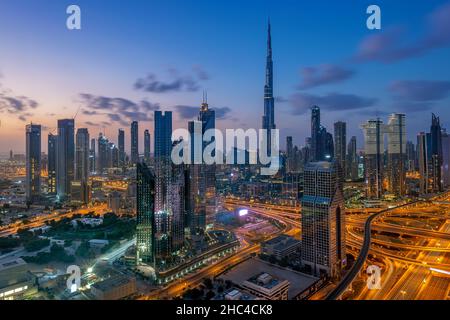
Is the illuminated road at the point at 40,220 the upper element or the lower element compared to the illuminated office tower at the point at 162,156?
lower

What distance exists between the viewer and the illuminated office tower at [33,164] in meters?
14.1

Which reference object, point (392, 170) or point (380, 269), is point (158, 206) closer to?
point (380, 269)

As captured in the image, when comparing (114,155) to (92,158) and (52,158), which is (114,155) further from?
(52,158)

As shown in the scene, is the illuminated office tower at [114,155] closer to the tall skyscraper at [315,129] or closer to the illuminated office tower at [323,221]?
the tall skyscraper at [315,129]

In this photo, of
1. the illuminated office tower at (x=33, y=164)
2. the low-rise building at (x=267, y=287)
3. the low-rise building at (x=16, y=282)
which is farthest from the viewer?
the illuminated office tower at (x=33, y=164)

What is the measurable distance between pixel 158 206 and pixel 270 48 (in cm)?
1689

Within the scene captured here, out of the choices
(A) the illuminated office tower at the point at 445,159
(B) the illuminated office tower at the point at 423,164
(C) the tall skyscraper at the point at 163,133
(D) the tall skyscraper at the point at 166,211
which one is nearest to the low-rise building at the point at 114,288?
(D) the tall skyscraper at the point at 166,211

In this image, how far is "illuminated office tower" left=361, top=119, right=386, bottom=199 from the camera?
50.8 feet

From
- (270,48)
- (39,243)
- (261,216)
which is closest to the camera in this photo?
(39,243)

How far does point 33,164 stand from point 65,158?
1.46 m

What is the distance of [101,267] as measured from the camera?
6621 mm

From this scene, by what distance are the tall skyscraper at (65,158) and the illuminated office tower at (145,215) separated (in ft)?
31.0

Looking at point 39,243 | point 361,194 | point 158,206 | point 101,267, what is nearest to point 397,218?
point 361,194

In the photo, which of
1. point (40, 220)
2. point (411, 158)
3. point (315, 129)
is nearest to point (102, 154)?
point (40, 220)
